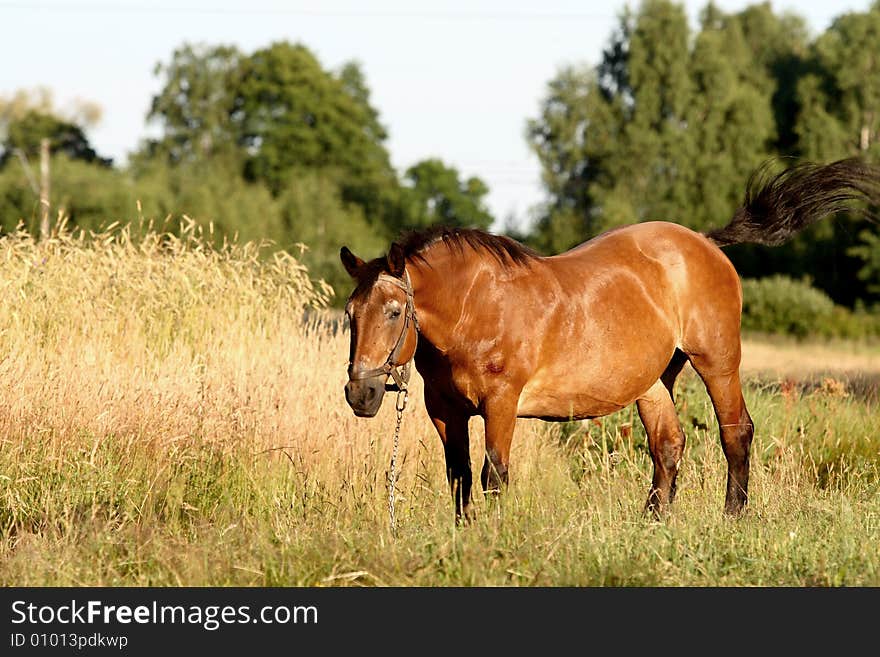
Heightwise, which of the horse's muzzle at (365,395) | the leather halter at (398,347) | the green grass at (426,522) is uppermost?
the leather halter at (398,347)

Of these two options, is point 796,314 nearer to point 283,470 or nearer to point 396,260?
point 283,470

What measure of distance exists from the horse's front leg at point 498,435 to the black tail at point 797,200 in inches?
101

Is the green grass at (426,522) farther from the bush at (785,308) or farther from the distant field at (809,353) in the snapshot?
Result: the bush at (785,308)

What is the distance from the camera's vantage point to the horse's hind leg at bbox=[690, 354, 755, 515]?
7.31 meters

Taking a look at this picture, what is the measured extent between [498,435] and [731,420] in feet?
6.86

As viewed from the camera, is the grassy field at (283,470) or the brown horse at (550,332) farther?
the brown horse at (550,332)

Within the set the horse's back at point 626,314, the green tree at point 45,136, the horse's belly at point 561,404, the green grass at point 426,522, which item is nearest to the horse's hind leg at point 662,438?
the green grass at point 426,522

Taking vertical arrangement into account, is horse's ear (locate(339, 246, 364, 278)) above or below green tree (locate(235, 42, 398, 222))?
below

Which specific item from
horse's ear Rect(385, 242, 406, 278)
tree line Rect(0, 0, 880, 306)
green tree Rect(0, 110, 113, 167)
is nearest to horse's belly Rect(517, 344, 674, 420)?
→ horse's ear Rect(385, 242, 406, 278)

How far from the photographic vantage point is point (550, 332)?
634 centimetres

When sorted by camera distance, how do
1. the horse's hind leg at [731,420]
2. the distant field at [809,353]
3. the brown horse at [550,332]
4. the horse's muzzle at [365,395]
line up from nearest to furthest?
1. the horse's muzzle at [365,395]
2. the brown horse at [550,332]
3. the horse's hind leg at [731,420]
4. the distant field at [809,353]

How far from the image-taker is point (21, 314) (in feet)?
32.1

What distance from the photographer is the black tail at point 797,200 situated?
25.9 ft

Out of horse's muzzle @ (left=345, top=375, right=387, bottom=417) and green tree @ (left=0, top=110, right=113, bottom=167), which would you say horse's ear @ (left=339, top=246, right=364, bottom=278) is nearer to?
horse's muzzle @ (left=345, top=375, right=387, bottom=417)
